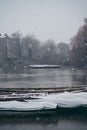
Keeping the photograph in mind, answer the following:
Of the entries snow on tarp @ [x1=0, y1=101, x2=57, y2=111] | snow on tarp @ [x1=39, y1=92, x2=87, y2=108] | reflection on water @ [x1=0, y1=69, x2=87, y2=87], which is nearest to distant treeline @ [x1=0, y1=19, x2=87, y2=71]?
reflection on water @ [x1=0, y1=69, x2=87, y2=87]

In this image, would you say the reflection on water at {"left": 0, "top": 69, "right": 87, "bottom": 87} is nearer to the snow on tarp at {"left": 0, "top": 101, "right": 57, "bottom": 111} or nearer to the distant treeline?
the snow on tarp at {"left": 0, "top": 101, "right": 57, "bottom": 111}

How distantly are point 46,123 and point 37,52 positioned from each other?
7178 centimetres

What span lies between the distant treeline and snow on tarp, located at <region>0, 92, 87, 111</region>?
128ft

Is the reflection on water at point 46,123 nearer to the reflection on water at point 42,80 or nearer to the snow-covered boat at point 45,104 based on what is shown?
the snow-covered boat at point 45,104

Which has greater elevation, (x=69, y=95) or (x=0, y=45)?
(x=0, y=45)

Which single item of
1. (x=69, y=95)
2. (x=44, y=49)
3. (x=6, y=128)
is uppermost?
(x=44, y=49)

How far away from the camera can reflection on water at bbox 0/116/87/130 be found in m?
13.9

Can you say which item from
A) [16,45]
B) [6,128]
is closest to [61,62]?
[16,45]

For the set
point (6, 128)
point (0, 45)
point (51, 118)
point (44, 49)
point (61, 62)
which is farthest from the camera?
point (44, 49)

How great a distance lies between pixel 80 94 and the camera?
16328 millimetres

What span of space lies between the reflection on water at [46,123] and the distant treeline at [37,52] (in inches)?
1579

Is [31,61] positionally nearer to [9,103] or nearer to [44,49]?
[44,49]

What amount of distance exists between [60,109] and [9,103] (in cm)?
265

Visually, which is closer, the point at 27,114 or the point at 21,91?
the point at 27,114
